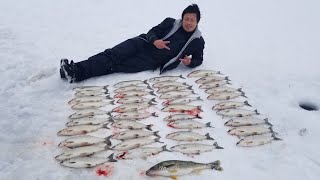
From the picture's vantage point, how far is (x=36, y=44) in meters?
7.72

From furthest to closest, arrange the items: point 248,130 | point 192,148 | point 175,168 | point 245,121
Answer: point 245,121
point 248,130
point 192,148
point 175,168

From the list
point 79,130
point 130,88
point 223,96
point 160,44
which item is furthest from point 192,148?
point 160,44

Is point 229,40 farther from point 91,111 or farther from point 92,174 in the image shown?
point 92,174

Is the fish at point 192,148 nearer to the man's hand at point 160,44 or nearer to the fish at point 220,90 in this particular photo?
the fish at point 220,90

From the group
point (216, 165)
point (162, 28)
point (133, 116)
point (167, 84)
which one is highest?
point (162, 28)

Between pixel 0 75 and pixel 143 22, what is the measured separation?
158 inches

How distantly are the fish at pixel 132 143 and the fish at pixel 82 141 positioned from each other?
0.47ft

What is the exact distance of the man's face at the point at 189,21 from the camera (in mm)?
6397

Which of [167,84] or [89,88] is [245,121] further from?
[89,88]

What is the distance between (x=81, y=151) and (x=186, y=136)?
1.23 metres

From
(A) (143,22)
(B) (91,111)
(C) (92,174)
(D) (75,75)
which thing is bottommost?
(C) (92,174)

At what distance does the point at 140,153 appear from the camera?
4.29 metres

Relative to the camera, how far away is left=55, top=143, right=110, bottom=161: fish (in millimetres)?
4172

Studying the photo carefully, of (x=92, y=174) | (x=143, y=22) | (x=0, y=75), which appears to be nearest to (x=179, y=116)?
(x=92, y=174)
